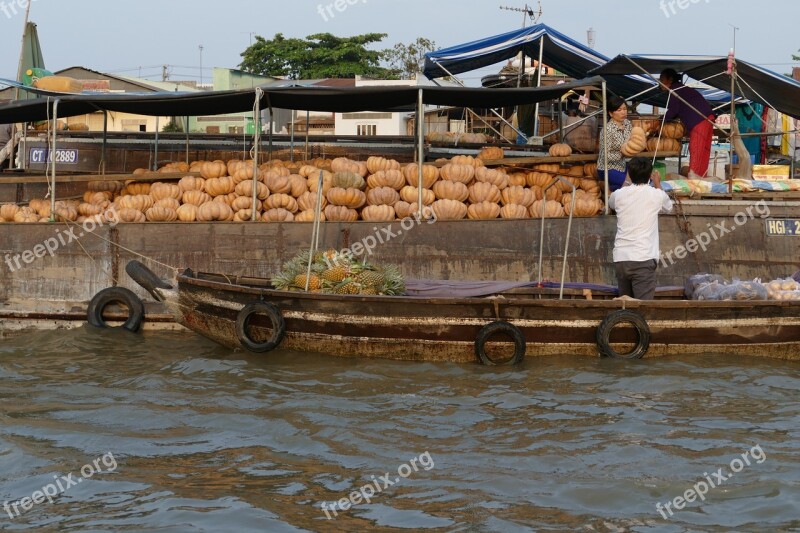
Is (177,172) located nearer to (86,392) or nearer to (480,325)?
(86,392)

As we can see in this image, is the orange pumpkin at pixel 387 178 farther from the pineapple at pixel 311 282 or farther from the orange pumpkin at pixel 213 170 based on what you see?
the pineapple at pixel 311 282

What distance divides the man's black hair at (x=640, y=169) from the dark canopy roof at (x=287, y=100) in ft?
6.10

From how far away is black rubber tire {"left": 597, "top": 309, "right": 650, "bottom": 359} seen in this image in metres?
9.46

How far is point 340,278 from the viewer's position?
10086 mm

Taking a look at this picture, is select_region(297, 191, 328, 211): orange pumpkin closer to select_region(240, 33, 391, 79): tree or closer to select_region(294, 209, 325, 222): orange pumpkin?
select_region(294, 209, 325, 222): orange pumpkin

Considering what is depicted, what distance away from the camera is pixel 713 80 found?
1301cm

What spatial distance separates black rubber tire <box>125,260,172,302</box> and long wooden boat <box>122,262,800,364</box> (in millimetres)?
1511

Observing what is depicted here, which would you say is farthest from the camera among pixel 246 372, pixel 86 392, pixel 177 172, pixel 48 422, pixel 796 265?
pixel 177 172

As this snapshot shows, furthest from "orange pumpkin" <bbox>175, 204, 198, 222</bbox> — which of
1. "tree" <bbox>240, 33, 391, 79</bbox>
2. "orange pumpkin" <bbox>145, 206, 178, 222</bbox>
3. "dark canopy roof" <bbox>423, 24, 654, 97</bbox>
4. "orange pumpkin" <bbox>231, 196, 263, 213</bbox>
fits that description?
"tree" <bbox>240, 33, 391, 79</bbox>

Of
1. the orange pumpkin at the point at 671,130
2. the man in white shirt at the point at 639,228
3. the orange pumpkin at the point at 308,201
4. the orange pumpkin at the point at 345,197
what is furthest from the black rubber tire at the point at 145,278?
the orange pumpkin at the point at 671,130

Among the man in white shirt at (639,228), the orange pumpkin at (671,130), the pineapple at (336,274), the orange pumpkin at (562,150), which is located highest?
the orange pumpkin at (671,130)

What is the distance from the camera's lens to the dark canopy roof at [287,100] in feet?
37.3

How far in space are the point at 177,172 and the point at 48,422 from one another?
204 inches

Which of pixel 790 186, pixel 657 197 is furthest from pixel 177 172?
pixel 790 186
